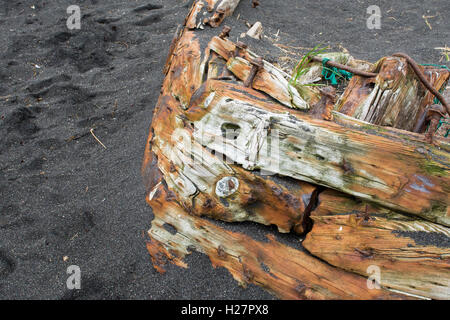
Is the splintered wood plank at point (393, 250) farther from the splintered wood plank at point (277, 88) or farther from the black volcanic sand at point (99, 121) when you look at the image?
the splintered wood plank at point (277, 88)

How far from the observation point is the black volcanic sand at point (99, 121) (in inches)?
97.7

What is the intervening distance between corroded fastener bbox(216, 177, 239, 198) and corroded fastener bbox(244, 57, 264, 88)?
63 cm

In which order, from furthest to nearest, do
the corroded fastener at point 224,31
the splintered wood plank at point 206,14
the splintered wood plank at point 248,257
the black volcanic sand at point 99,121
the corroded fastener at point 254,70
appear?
the splintered wood plank at point 206,14
the corroded fastener at point 224,31
the black volcanic sand at point 99,121
the corroded fastener at point 254,70
the splintered wood plank at point 248,257

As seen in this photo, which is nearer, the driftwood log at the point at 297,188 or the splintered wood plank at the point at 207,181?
the driftwood log at the point at 297,188

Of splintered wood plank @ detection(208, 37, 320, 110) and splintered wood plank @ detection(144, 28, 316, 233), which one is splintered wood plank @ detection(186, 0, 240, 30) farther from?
splintered wood plank @ detection(208, 37, 320, 110)

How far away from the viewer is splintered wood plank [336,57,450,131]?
2.12 m

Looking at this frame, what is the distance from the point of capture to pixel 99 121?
13.4ft

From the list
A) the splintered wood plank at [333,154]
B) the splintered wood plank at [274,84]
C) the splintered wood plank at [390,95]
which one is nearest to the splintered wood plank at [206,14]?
the splintered wood plank at [274,84]

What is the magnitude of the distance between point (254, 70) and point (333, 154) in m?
0.75

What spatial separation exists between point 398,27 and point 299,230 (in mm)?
4571

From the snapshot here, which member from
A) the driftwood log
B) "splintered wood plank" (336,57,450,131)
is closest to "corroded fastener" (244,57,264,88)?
the driftwood log

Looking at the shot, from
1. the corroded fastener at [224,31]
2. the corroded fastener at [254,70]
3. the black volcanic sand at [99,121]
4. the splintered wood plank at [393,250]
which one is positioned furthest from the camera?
the corroded fastener at [224,31]

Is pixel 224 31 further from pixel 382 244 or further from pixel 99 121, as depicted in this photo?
pixel 99 121

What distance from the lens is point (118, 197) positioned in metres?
2.97
